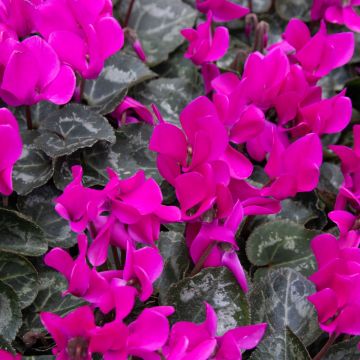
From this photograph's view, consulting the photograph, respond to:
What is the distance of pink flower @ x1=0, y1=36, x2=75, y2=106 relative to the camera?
92cm

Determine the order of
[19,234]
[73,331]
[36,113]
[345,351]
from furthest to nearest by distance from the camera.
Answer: [36,113]
[19,234]
[345,351]
[73,331]

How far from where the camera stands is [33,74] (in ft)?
3.08

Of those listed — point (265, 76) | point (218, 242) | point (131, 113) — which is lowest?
point (131, 113)

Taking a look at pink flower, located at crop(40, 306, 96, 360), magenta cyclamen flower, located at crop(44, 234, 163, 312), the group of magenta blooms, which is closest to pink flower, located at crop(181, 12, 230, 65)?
the group of magenta blooms

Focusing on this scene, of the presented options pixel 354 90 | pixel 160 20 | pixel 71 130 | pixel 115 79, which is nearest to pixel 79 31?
pixel 71 130

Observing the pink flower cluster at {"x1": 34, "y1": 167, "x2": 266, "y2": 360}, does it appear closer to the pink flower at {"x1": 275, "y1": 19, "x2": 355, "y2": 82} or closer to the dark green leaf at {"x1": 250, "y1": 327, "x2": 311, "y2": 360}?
the dark green leaf at {"x1": 250, "y1": 327, "x2": 311, "y2": 360}

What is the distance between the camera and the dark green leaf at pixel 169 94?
4.46ft

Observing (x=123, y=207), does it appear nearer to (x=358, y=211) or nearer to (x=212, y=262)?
(x=212, y=262)

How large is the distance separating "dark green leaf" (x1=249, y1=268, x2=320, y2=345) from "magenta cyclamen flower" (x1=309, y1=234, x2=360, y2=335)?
15cm

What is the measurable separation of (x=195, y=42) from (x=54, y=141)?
0.32 m

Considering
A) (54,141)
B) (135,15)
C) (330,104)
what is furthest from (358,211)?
(135,15)

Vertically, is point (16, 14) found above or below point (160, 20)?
above

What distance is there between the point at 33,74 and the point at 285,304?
51 centimetres

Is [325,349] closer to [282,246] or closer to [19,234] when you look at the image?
[282,246]
